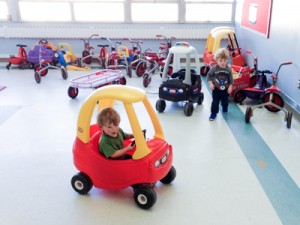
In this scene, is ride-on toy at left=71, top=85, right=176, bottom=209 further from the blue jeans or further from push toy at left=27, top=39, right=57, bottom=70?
push toy at left=27, top=39, right=57, bottom=70

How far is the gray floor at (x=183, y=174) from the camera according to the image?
2.26m

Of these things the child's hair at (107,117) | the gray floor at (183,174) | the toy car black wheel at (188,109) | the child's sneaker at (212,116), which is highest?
the child's hair at (107,117)

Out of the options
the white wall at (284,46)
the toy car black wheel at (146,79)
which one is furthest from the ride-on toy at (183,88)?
the white wall at (284,46)

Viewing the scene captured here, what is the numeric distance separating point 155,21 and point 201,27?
1.13 m

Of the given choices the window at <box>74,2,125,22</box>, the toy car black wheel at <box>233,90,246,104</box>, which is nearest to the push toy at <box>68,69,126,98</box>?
the toy car black wheel at <box>233,90,246,104</box>

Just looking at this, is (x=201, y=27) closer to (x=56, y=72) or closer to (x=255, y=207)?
(x=56, y=72)

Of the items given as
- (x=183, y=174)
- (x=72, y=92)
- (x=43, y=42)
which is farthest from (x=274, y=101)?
(x=43, y=42)

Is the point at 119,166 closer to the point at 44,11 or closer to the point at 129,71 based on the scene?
the point at 129,71

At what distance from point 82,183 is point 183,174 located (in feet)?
3.04

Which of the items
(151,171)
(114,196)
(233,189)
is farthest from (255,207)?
(114,196)

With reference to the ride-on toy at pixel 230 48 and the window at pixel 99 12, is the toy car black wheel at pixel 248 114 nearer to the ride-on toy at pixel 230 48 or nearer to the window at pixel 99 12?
the ride-on toy at pixel 230 48

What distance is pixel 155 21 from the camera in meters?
7.36

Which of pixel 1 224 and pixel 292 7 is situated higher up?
pixel 292 7

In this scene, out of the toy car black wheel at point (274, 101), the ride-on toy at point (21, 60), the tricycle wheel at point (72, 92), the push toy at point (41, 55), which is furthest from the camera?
the ride-on toy at point (21, 60)
